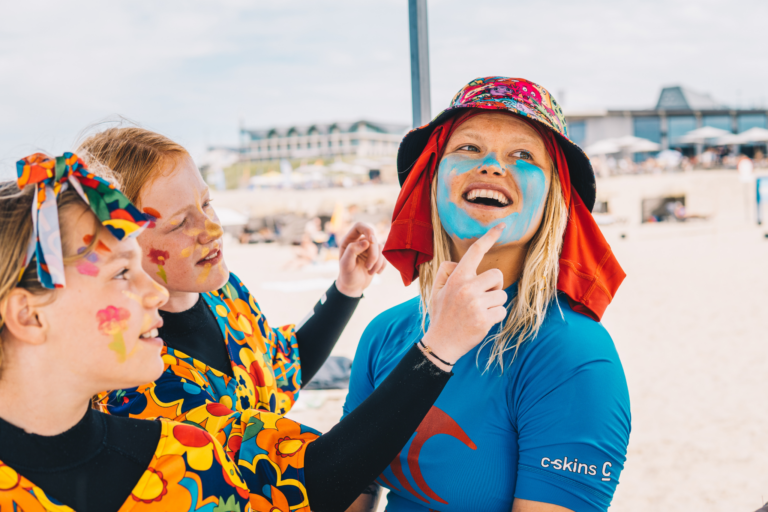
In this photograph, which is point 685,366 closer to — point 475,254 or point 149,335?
point 475,254

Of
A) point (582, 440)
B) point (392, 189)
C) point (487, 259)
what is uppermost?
point (487, 259)

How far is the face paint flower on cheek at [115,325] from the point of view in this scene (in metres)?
0.87

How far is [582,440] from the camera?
1.12m

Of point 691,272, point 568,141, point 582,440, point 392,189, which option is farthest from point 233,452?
point 392,189

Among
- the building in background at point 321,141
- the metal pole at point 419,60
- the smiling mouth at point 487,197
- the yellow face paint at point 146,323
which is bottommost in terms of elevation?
the building in background at point 321,141

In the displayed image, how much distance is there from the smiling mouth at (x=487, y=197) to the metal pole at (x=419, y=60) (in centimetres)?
151

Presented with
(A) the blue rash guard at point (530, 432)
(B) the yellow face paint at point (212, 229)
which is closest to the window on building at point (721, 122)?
(A) the blue rash guard at point (530, 432)

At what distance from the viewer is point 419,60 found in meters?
2.77

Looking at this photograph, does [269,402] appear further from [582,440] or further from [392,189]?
[392,189]

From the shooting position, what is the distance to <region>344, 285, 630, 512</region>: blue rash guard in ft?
3.71

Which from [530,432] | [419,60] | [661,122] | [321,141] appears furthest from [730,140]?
[321,141]

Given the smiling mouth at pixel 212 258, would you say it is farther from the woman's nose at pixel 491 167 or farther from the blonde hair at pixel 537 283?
the woman's nose at pixel 491 167

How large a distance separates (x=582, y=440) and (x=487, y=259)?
0.57m

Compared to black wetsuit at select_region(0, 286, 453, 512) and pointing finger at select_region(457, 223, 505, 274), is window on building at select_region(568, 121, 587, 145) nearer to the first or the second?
pointing finger at select_region(457, 223, 505, 274)
